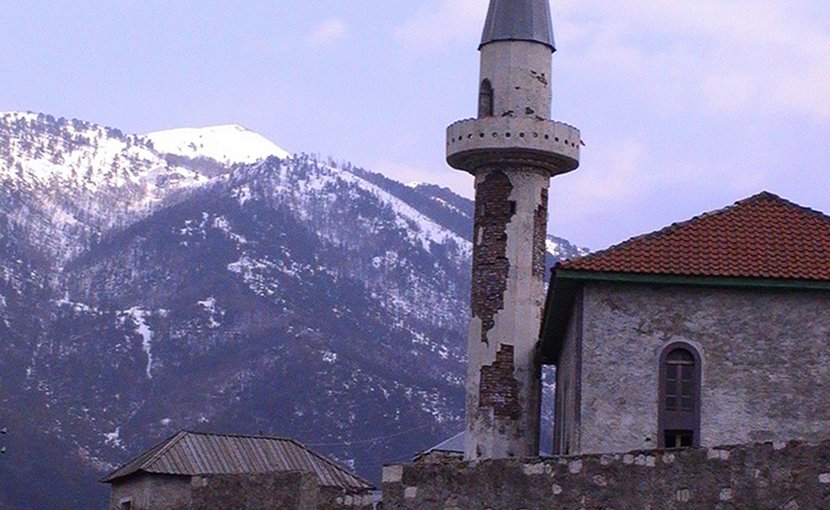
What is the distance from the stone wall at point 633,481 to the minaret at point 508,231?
21815mm

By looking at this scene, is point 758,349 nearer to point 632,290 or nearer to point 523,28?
point 632,290

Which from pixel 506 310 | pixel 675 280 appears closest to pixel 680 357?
pixel 675 280

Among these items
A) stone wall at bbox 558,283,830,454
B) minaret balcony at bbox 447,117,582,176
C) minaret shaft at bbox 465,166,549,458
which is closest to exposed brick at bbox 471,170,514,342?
minaret shaft at bbox 465,166,549,458

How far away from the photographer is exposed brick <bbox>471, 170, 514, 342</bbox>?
51.2 m

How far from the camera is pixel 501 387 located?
50.5 meters

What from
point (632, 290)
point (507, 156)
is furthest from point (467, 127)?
point (632, 290)

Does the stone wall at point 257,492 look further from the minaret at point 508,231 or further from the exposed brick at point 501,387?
the exposed brick at point 501,387

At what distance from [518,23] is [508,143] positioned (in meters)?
3.54

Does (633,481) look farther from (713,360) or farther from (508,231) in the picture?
(508,231)

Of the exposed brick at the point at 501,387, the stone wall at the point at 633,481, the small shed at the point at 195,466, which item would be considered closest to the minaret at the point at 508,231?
the exposed brick at the point at 501,387

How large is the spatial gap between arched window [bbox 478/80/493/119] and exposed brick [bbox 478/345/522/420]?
→ 5.89 m

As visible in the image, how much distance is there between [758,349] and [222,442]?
15.8 metres

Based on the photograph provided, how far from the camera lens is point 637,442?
36.8m

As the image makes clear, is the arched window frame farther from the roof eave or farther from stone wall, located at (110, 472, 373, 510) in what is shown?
stone wall, located at (110, 472, 373, 510)
